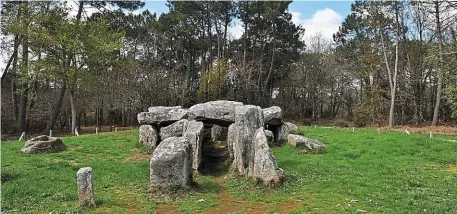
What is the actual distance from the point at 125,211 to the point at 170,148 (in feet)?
10.9

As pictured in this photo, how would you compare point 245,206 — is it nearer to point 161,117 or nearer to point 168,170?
point 168,170

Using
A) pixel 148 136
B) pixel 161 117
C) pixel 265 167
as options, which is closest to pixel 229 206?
pixel 265 167

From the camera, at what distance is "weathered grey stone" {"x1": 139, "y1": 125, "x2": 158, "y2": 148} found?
79.4ft

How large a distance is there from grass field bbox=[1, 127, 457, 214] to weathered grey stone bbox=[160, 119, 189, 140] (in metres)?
1.66

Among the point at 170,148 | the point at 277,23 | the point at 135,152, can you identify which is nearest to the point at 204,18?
the point at 277,23

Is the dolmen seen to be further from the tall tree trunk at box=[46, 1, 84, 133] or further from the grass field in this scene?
the tall tree trunk at box=[46, 1, 84, 133]

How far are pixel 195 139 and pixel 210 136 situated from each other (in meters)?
7.54

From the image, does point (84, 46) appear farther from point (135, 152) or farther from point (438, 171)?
point (438, 171)

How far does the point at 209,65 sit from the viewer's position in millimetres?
56469

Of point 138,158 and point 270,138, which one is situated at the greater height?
point 270,138

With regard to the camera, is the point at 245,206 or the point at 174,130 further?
the point at 174,130

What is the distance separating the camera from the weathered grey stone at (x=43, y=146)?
70.1ft

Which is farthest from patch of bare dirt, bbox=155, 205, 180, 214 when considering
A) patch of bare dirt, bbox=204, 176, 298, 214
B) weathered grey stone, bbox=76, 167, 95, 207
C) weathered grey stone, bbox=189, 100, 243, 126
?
weathered grey stone, bbox=189, 100, 243, 126

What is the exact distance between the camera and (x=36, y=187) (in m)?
14.7
